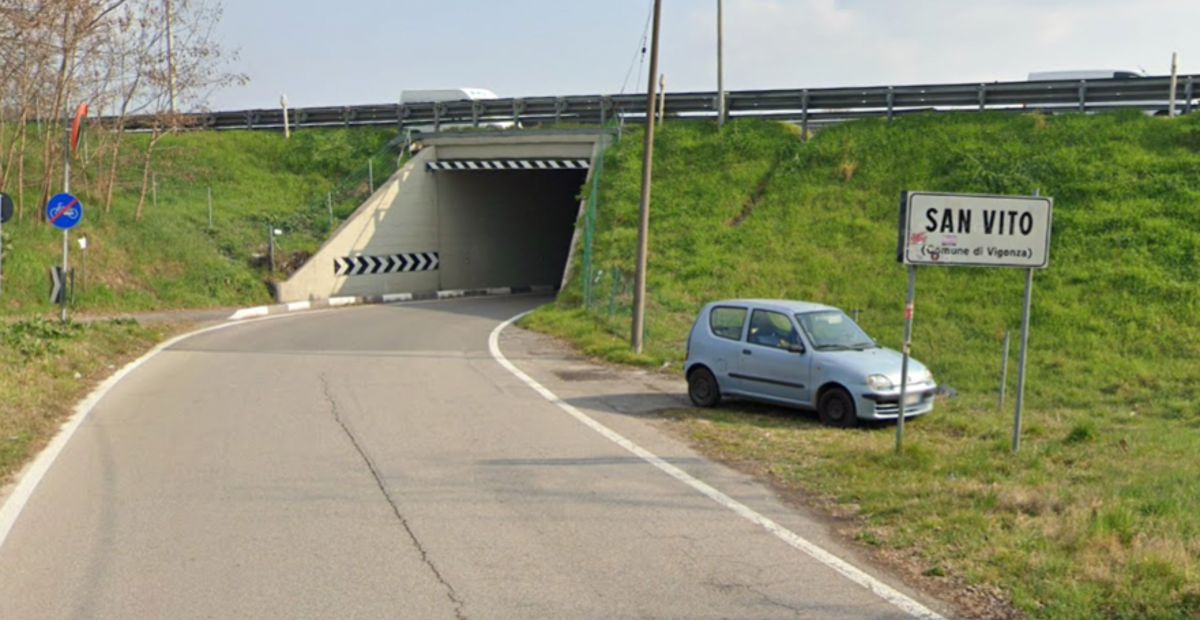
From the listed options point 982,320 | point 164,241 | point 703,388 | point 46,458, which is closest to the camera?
point 46,458

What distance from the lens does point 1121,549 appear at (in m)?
6.56

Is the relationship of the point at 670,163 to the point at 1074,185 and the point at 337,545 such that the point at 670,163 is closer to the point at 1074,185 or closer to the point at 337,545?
the point at 1074,185

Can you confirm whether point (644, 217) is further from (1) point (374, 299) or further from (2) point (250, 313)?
(1) point (374, 299)

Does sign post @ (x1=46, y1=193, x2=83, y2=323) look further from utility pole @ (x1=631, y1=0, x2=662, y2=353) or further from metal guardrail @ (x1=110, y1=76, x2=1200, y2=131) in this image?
metal guardrail @ (x1=110, y1=76, x2=1200, y2=131)

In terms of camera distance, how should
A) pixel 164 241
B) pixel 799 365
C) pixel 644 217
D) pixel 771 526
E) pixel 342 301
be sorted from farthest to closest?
pixel 342 301
pixel 164 241
pixel 644 217
pixel 799 365
pixel 771 526

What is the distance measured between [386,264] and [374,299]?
1.39 metres

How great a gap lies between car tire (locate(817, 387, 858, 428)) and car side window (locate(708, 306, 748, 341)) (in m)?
1.48

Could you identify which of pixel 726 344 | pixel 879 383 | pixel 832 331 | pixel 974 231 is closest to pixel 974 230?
pixel 974 231

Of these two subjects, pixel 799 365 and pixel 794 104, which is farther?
pixel 794 104

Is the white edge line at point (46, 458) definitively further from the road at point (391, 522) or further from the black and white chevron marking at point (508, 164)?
the black and white chevron marking at point (508, 164)

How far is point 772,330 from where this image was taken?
12.9 meters

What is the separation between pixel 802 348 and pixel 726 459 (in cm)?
278

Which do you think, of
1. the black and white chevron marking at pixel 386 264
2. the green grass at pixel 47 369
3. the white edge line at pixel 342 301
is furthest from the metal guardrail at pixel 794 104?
the green grass at pixel 47 369

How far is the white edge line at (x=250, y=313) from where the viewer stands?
1060 inches
